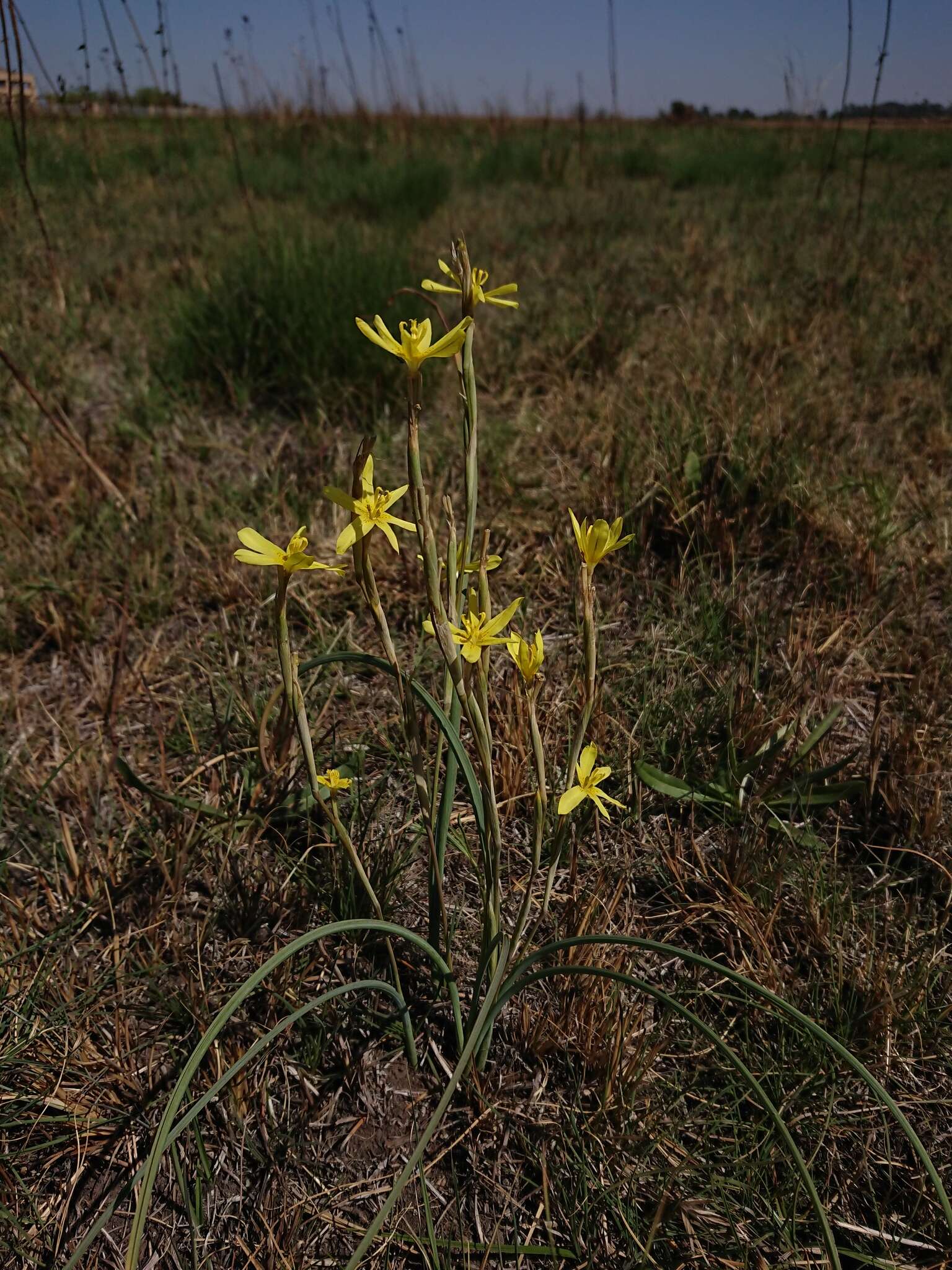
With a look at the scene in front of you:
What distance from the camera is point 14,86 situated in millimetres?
2135

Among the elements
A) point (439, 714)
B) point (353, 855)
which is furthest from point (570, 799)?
point (353, 855)

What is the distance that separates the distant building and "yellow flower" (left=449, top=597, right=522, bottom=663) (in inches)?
78.4

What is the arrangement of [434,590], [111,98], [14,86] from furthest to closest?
[111,98], [14,86], [434,590]

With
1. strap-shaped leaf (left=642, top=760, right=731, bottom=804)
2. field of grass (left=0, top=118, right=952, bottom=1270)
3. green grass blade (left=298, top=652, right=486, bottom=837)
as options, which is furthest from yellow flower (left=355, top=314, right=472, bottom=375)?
strap-shaped leaf (left=642, top=760, right=731, bottom=804)

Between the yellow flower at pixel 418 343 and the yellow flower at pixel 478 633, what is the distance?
A: 243 mm

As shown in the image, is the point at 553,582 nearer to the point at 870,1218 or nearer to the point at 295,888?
the point at 295,888

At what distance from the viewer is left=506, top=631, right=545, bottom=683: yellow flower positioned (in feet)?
2.49

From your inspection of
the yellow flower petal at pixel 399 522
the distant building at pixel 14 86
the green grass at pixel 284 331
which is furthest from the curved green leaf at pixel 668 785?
the distant building at pixel 14 86

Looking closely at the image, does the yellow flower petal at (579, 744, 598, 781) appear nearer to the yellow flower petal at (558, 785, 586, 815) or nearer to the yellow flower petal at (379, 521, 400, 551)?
the yellow flower petal at (558, 785, 586, 815)

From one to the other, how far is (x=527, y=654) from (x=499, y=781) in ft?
2.15

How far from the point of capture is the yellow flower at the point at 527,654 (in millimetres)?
759

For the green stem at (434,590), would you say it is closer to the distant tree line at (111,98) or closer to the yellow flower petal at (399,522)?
the yellow flower petal at (399,522)

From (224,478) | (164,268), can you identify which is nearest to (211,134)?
(164,268)

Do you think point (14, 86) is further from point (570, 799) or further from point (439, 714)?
point (570, 799)
